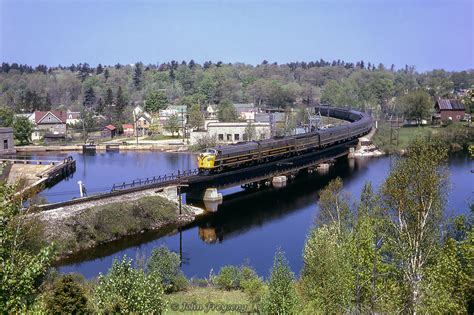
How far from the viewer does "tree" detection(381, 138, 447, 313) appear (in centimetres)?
1728

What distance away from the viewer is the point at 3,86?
17262 centimetres

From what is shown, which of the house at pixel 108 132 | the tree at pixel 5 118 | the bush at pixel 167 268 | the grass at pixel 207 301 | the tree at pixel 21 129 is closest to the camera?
the grass at pixel 207 301

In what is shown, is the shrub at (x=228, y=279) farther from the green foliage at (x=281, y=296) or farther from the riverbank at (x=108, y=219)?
the riverbank at (x=108, y=219)

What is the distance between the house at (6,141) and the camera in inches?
2857

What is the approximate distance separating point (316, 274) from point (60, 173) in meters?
49.8

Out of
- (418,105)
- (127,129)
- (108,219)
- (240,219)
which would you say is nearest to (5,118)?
(127,129)

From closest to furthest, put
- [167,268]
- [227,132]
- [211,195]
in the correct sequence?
[167,268] < [211,195] < [227,132]

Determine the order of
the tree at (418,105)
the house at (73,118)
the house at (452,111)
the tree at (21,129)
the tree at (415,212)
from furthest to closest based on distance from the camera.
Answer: the house at (73,118) → the house at (452,111) → the tree at (418,105) → the tree at (21,129) → the tree at (415,212)

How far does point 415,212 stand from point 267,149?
35.7m

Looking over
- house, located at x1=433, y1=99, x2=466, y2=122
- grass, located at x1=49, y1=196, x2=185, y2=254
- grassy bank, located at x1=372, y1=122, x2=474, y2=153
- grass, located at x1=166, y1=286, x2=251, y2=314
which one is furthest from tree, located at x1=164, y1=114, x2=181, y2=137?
grass, located at x1=166, y1=286, x2=251, y2=314

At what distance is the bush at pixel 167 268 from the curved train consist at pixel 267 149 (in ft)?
72.3

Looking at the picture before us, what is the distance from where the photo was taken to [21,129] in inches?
3497

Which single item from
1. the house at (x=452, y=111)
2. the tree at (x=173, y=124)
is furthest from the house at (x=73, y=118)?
the house at (x=452, y=111)

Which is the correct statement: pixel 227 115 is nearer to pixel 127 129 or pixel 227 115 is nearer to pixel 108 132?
pixel 127 129
